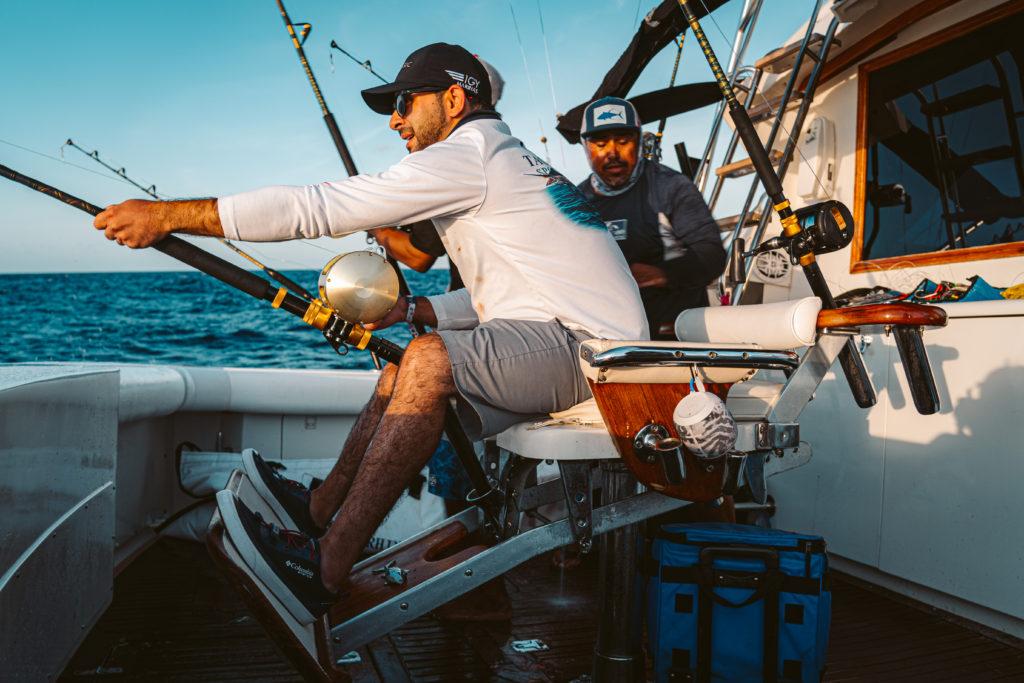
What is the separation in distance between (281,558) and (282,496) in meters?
0.51

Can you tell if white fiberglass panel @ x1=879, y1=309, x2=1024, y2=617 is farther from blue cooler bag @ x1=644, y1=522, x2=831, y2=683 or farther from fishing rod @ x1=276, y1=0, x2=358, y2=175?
fishing rod @ x1=276, y1=0, x2=358, y2=175

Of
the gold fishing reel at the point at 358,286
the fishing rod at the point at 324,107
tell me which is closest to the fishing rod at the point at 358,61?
the fishing rod at the point at 324,107

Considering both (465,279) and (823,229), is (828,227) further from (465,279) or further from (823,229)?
(465,279)

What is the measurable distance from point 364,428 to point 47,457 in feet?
2.79

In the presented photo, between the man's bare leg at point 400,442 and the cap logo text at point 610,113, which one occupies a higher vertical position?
the cap logo text at point 610,113

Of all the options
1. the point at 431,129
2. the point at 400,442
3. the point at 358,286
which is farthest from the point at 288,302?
the point at 431,129

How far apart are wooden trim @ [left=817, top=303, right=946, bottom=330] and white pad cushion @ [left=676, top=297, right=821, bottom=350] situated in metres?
0.08

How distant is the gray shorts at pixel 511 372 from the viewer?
67.0 inches

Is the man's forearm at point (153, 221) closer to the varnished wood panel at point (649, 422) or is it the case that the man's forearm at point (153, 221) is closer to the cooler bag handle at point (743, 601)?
the varnished wood panel at point (649, 422)

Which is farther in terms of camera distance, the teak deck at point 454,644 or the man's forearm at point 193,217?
the teak deck at point 454,644

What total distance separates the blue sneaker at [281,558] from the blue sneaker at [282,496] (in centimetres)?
35

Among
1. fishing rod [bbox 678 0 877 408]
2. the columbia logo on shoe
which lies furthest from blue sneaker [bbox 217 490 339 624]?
fishing rod [bbox 678 0 877 408]

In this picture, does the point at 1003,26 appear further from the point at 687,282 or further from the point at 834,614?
the point at 834,614

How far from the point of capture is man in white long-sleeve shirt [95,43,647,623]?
1686mm
